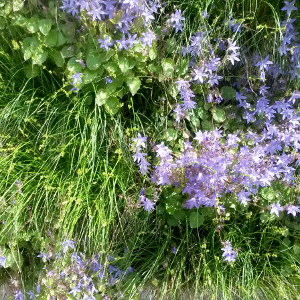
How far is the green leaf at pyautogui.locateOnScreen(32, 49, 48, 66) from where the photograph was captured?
165 cm

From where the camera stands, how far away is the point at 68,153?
1.88 m

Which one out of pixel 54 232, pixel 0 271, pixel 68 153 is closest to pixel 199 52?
pixel 68 153

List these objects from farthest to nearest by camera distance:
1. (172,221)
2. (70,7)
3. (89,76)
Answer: (172,221) → (89,76) → (70,7)

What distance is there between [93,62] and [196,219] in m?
0.96

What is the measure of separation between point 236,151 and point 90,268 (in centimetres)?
101

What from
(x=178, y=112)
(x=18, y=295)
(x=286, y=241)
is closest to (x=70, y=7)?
(x=178, y=112)

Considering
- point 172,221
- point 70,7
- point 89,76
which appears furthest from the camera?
point 172,221

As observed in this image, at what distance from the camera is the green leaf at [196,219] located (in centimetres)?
175

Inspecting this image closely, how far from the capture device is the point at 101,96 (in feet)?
5.57

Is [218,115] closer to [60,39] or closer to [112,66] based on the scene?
[112,66]

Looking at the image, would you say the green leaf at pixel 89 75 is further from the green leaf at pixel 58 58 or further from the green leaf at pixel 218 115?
the green leaf at pixel 218 115

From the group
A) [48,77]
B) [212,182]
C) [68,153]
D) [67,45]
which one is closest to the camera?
[212,182]

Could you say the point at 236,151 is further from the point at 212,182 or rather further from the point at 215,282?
the point at 215,282

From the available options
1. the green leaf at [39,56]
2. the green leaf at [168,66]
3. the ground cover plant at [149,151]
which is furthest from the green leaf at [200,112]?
the green leaf at [39,56]
